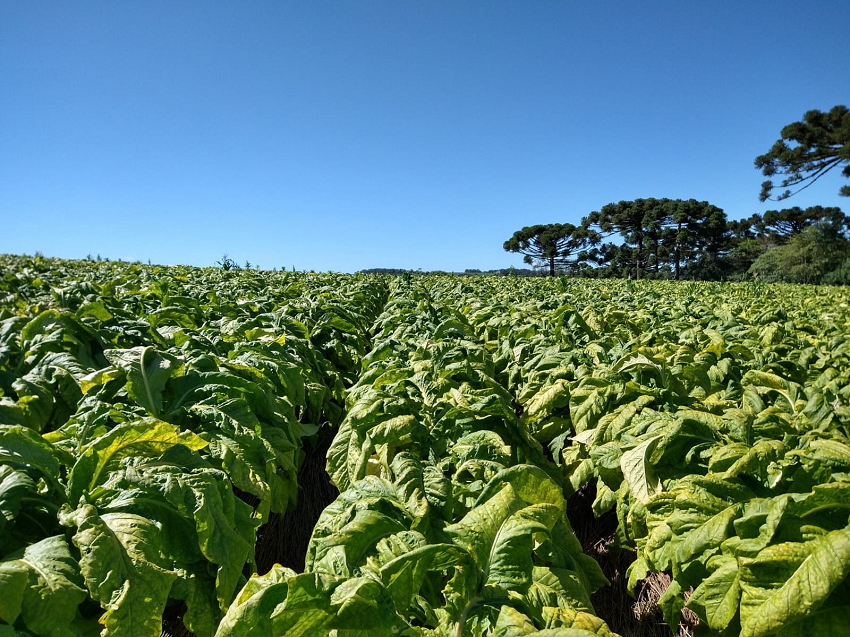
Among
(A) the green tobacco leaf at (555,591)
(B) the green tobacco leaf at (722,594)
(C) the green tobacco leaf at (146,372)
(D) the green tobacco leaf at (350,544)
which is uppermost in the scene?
(C) the green tobacco leaf at (146,372)

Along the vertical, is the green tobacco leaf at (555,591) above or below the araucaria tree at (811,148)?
below

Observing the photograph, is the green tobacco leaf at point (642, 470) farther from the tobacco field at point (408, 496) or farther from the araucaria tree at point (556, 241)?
the araucaria tree at point (556, 241)

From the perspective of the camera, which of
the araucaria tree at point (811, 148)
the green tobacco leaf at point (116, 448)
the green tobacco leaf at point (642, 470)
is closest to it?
the green tobacco leaf at point (116, 448)

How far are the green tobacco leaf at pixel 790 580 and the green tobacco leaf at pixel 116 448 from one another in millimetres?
1993

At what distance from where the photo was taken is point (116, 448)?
5.72ft

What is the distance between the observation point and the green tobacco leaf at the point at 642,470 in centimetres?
220

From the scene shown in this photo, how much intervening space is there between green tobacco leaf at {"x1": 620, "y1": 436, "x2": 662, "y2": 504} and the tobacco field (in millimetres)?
10

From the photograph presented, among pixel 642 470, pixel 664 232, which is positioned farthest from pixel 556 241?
pixel 642 470

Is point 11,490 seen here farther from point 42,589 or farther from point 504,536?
point 504,536

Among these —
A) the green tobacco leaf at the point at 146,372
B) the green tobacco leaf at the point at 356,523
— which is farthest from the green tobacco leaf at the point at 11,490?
the green tobacco leaf at the point at 356,523

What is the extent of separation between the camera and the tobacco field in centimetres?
135

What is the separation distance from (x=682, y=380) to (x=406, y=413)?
2.09 metres

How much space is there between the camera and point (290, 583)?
105cm

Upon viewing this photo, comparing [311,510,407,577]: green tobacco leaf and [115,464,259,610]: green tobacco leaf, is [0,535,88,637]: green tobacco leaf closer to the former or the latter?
[115,464,259,610]: green tobacco leaf
